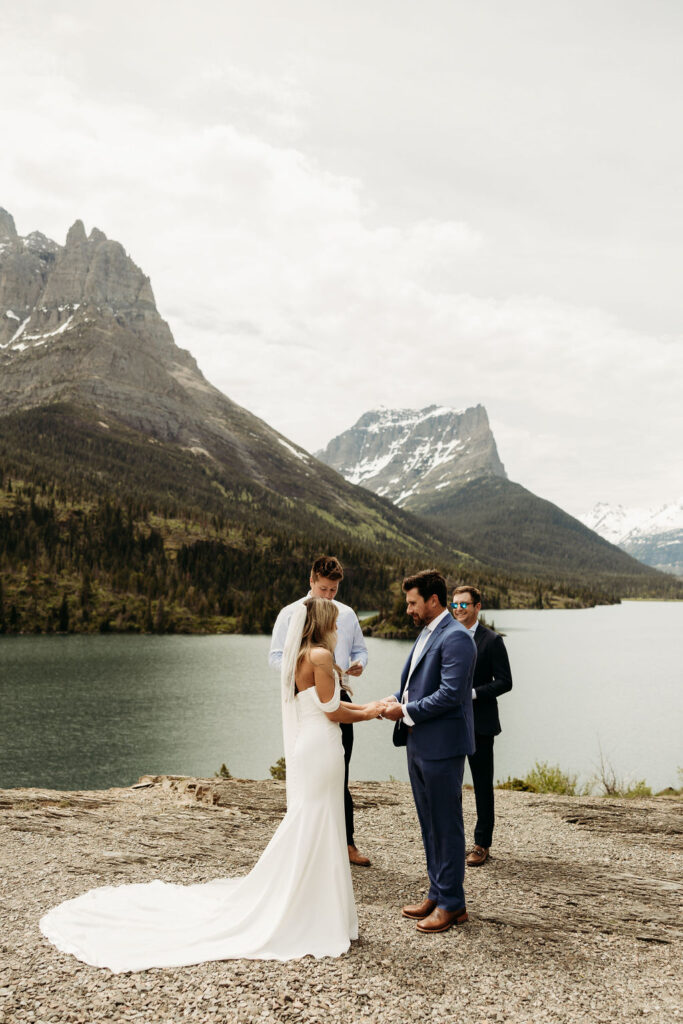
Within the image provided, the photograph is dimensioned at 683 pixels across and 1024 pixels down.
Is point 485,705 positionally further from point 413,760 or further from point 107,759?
point 107,759

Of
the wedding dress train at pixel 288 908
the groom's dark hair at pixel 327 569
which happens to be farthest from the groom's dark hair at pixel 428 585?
the groom's dark hair at pixel 327 569

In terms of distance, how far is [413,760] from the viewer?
254 inches

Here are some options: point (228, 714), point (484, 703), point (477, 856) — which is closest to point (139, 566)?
point (228, 714)

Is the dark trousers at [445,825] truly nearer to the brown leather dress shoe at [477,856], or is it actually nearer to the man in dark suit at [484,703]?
the man in dark suit at [484,703]

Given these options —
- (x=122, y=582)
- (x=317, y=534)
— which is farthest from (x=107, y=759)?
(x=317, y=534)

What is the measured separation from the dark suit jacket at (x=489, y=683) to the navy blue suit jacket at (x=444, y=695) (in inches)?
83.0

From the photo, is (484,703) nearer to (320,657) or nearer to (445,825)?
(445,825)

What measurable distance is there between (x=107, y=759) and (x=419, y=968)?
26.9m

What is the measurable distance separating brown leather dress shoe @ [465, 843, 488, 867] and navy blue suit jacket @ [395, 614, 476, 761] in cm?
325

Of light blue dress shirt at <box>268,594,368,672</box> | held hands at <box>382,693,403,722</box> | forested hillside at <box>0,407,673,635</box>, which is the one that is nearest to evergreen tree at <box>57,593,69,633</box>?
forested hillside at <box>0,407,673,635</box>

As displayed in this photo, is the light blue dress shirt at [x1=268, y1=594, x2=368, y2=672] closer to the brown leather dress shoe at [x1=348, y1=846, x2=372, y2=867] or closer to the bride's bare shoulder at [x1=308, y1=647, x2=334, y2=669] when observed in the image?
the bride's bare shoulder at [x1=308, y1=647, x2=334, y2=669]

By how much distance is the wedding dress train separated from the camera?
5672 mm

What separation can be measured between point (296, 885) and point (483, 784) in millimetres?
3609

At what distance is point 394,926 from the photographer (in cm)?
632
